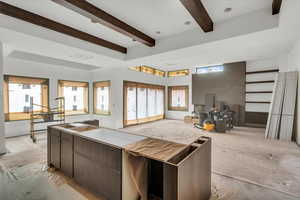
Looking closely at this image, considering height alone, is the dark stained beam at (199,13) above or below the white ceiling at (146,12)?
below

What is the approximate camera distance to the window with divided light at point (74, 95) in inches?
253

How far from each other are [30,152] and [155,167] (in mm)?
3525

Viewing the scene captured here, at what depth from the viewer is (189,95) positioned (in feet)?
28.1

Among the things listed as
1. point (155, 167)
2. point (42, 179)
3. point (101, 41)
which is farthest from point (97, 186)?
point (101, 41)

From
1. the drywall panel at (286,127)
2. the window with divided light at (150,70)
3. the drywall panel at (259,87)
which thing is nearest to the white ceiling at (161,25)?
the drywall panel at (286,127)

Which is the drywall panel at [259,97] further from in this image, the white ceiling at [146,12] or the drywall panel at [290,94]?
the white ceiling at [146,12]

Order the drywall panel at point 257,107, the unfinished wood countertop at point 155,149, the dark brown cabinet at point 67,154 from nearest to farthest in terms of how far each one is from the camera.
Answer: the unfinished wood countertop at point 155,149 → the dark brown cabinet at point 67,154 → the drywall panel at point 257,107

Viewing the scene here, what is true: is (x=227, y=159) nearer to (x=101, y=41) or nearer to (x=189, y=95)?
(x=101, y=41)

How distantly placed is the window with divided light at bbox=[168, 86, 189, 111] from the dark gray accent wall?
623 millimetres

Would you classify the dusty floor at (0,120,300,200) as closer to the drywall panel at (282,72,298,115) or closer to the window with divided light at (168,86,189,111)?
the drywall panel at (282,72,298,115)

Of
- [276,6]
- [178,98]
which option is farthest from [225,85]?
[276,6]

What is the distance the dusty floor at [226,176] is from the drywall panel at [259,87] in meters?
3.31

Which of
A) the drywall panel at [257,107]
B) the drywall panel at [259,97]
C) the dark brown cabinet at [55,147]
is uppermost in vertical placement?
the drywall panel at [259,97]

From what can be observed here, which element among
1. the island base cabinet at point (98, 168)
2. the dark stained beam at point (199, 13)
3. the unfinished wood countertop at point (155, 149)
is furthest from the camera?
the dark stained beam at point (199, 13)
